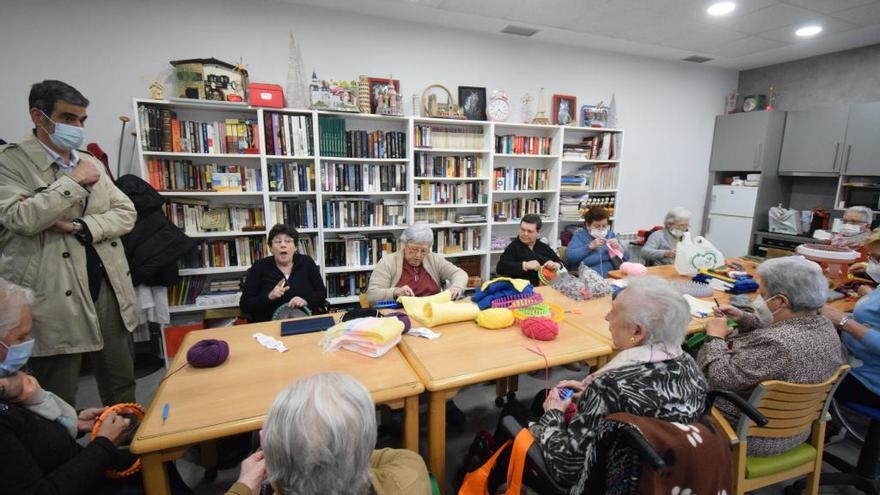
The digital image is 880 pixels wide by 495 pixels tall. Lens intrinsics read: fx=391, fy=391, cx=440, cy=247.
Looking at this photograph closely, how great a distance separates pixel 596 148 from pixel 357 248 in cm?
299

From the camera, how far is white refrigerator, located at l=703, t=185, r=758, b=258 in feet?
16.5

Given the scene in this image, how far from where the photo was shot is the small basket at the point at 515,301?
6.80ft

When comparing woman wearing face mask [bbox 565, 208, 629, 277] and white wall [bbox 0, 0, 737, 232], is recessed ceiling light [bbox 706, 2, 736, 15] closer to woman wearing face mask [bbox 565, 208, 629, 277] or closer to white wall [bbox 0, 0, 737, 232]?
white wall [bbox 0, 0, 737, 232]

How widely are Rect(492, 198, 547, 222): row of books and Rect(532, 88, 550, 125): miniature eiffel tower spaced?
860mm

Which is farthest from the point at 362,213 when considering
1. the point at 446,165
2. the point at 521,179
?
the point at 521,179

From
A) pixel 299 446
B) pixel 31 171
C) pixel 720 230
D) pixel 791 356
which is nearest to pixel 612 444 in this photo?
pixel 299 446

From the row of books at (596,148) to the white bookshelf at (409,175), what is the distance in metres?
0.07

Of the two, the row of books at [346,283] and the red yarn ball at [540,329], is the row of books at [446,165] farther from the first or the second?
the red yarn ball at [540,329]

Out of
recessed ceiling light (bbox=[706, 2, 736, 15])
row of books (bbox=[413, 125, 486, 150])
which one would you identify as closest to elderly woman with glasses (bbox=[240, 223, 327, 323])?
row of books (bbox=[413, 125, 486, 150])

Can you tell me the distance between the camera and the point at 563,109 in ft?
14.7

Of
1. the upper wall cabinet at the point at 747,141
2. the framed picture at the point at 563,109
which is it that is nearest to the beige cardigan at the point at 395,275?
the framed picture at the point at 563,109

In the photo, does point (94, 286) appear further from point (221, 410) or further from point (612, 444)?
point (612, 444)

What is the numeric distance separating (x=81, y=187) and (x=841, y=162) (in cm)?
674

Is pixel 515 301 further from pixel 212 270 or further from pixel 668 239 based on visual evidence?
pixel 212 270
